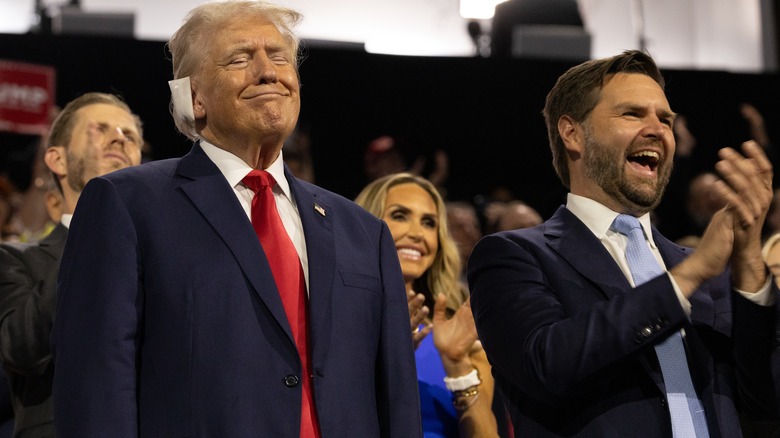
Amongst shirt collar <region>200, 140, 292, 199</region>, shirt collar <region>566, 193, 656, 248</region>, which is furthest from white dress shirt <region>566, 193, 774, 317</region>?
shirt collar <region>200, 140, 292, 199</region>

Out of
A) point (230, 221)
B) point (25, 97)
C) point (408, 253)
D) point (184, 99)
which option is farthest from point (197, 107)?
point (25, 97)

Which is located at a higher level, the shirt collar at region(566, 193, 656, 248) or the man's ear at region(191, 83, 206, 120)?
the man's ear at region(191, 83, 206, 120)

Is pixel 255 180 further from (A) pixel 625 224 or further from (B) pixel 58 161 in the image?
(B) pixel 58 161

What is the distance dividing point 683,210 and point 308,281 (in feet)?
14.9

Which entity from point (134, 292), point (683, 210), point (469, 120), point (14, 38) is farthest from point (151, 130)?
point (134, 292)

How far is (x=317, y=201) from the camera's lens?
2.24 meters

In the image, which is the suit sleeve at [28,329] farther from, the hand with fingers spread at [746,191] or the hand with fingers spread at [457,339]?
the hand with fingers spread at [746,191]

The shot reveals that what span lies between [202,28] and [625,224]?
1030 mm

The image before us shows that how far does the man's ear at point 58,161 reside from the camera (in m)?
3.08

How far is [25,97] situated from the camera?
589 cm

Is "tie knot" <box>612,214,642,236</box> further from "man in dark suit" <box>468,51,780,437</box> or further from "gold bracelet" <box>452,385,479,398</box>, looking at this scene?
"gold bracelet" <box>452,385,479,398</box>

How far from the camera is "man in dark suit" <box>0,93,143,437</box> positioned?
263cm

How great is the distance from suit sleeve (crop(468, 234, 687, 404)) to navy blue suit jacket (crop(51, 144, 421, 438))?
0.88 ft

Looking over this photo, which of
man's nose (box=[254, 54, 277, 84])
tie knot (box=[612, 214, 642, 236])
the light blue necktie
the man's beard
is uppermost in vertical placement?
man's nose (box=[254, 54, 277, 84])
